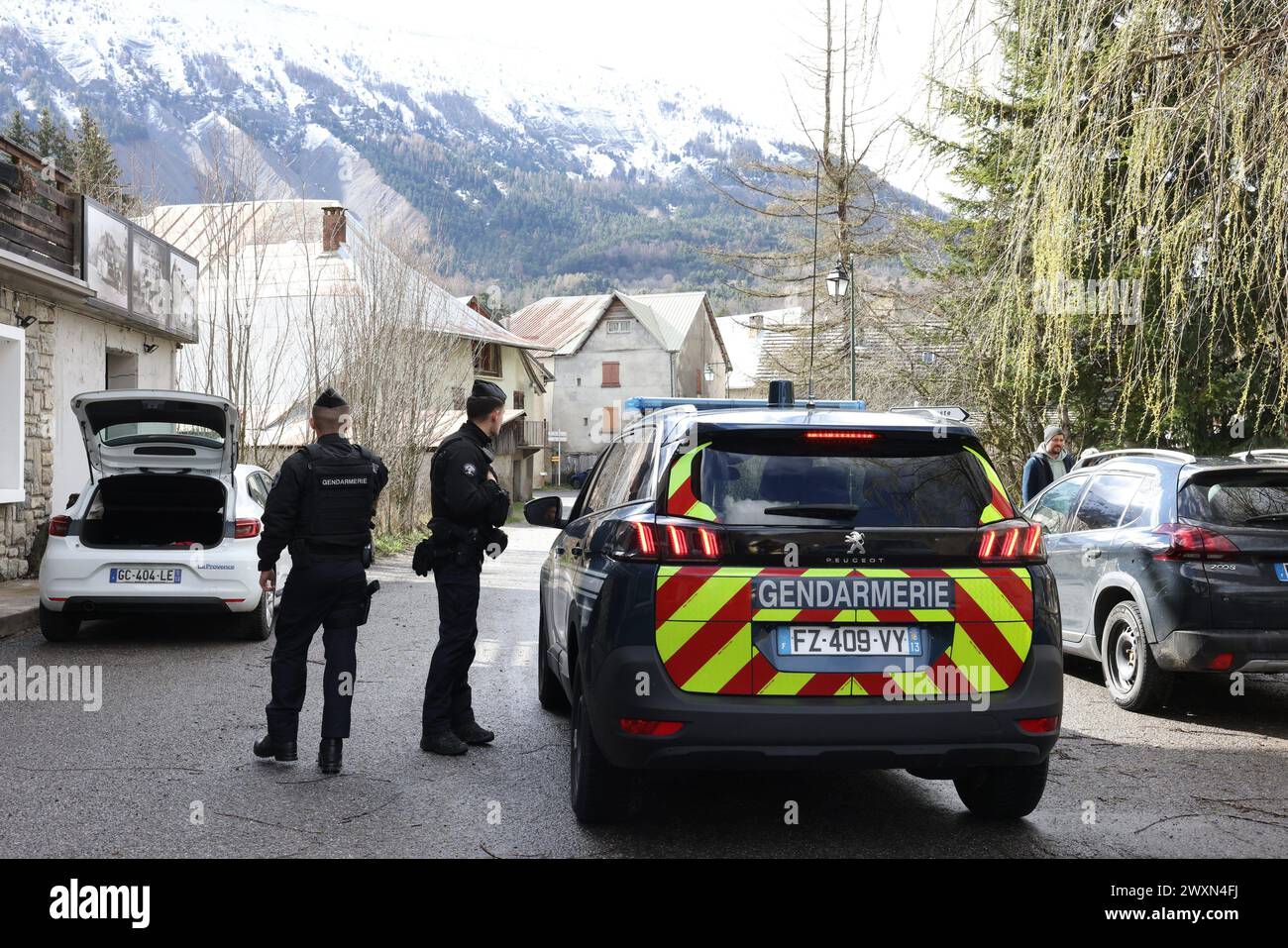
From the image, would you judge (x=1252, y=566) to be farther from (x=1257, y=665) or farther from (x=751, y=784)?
(x=751, y=784)

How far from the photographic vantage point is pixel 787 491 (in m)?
4.54

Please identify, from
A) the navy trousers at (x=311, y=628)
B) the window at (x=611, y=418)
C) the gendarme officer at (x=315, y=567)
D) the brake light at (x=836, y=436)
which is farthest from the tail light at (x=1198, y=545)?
the window at (x=611, y=418)

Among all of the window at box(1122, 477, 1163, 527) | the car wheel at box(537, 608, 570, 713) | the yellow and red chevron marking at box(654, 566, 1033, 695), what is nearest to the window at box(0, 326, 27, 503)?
the car wheel at box(537, 608, 570, 713)

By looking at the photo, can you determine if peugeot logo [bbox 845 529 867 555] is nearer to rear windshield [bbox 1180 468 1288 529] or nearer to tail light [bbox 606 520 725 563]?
tail light [bbox 606 520 725 563]

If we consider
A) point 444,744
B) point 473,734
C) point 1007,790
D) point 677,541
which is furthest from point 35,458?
point 1007,790

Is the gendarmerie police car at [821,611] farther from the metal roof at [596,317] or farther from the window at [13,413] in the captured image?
the metal roof at [596,317]

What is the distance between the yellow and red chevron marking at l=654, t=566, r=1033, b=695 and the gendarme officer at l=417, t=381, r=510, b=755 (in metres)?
2.05

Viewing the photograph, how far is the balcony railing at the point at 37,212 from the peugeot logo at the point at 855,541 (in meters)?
11.7

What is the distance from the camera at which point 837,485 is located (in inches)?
181

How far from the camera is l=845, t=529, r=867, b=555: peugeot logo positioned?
442 cm

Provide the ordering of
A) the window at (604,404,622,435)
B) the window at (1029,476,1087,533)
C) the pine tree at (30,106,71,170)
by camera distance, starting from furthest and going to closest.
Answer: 1. the window at (604,404,622,435)
2. the pine tree at (30,106,71,170)
3. the window at (1029,476,1087,533)

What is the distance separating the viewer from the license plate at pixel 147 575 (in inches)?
375
